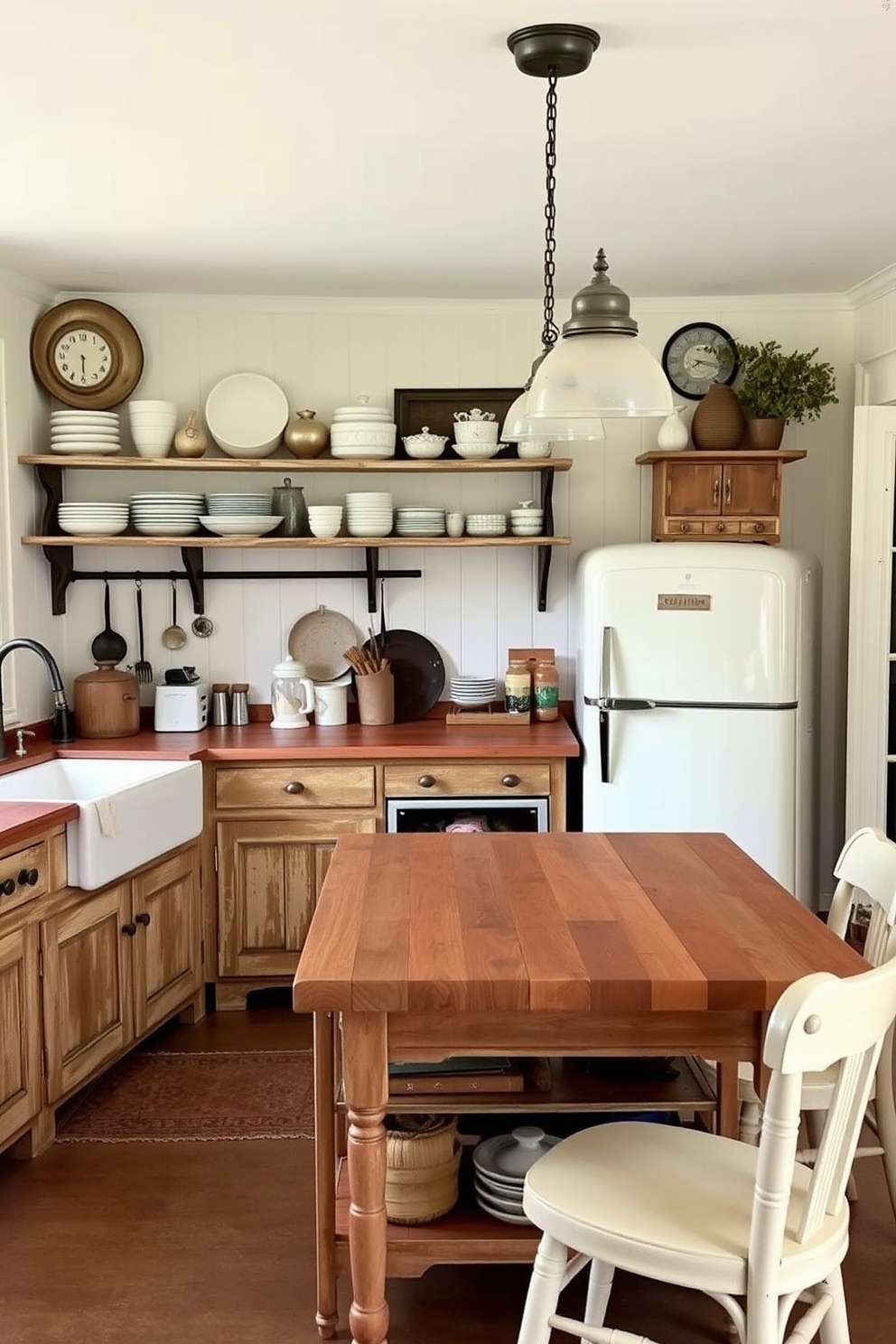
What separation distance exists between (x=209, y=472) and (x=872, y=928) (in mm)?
3036

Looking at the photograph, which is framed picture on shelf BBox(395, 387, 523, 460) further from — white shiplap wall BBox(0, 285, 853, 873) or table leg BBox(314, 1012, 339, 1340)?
table leg BBox(314, 1012, 339, 1340)

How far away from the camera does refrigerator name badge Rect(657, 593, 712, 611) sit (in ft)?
13.4

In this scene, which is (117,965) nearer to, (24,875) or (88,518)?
(24,875)

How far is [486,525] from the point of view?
444cm

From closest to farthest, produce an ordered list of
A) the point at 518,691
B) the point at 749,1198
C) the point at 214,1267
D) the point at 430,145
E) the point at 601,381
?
the point at 749,1198 → the point at 601,381 → the point at 214,1267 → the point at 430,145 → the point at 518,691

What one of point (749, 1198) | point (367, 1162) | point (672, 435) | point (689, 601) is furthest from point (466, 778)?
point (749, 1198)

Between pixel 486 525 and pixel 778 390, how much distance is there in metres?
1.13

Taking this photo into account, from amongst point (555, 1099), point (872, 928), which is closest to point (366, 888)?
point (555, 1099)

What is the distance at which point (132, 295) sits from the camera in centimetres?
454

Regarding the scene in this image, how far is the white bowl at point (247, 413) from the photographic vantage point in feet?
15.0

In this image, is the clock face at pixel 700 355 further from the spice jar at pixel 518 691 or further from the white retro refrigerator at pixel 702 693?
the spice jar at pixel 518 691

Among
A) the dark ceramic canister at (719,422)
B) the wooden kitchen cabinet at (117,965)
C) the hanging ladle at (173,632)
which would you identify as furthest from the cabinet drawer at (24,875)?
the dark ceramic canister at (719,422)

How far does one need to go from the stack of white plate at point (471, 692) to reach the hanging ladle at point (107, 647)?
4.05 feet

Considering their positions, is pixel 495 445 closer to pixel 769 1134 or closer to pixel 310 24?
pixel 310 24
